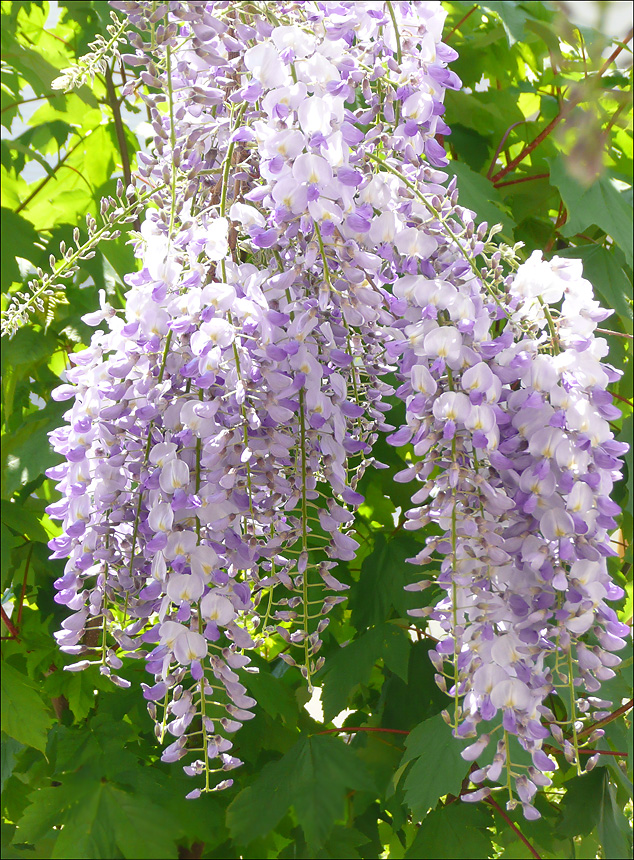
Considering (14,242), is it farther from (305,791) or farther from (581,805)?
(581,805)

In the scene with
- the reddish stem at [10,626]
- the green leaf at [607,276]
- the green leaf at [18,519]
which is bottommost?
the reddish stem at [10,626]

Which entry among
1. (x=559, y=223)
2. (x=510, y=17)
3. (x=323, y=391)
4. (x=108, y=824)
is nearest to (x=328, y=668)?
(x=108, y=824)

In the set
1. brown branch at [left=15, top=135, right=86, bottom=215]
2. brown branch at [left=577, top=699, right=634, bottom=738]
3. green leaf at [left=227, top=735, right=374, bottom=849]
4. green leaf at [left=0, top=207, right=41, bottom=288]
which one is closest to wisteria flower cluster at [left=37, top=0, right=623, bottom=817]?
green leaf at [left=227, top=735, right=374, bottom=849]

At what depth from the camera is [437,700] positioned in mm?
1045

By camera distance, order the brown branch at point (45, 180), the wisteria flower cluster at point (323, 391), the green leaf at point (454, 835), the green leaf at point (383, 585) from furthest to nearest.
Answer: the brown branch at point (45, 180), the green leaf at point (383, 585), the green leaf at point (454, 835), the wisteria flower cluster at point (323, 391)

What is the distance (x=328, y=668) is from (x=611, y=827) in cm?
36

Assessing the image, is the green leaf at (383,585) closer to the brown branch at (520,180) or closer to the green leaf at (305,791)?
the green leaf at (305,791)

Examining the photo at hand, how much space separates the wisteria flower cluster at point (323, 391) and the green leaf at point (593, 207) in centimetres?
41

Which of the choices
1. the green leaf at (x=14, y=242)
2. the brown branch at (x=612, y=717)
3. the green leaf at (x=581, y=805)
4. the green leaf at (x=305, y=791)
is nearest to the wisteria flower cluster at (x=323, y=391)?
the green leaf at (x=305, y=791)

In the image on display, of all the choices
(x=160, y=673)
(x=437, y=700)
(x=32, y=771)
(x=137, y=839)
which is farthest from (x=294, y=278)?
(x=32, y=771)

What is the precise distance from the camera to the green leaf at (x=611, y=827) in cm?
91

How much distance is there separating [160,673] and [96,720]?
1.11 feet

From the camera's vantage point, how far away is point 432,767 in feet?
2.71

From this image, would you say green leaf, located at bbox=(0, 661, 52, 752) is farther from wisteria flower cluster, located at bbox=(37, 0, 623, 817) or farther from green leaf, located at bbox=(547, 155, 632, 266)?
green leaf, located at bbox=(547, 155, 632, 266)
